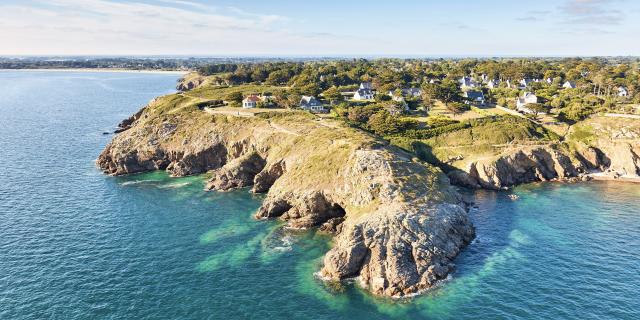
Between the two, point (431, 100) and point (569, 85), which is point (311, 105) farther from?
point (569, 85)

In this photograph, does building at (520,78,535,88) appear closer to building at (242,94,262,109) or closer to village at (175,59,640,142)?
village at (175,59,640,142)

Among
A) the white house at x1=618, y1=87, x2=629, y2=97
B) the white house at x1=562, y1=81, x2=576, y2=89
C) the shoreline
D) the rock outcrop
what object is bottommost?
the shoreline

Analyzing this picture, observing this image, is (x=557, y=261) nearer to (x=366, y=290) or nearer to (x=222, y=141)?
(x=366, y=290)

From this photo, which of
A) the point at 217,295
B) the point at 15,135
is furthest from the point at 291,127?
the point at 15,135

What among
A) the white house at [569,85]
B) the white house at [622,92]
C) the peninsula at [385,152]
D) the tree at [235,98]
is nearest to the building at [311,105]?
the peninsula at [385,152]

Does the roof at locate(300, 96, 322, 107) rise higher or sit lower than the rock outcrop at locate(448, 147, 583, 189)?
higher

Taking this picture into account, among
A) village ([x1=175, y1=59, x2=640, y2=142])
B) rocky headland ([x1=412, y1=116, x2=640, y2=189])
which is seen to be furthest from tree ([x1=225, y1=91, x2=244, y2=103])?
rocky headland ([x1=412, y1=116, x2=640, y2=189])
